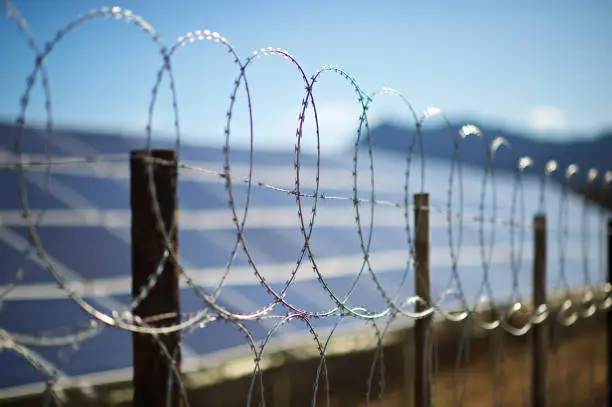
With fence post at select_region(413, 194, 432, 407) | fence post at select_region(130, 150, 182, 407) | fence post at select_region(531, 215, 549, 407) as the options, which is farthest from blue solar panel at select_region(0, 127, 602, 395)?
fence post at select_region(130, 150, 182, 407)

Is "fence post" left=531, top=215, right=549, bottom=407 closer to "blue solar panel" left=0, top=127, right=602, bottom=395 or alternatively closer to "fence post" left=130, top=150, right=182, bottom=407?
"blue solar panel" left=0, top=127, right=602, bottom=395

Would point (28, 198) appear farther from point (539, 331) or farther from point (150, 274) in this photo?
point (150, 274)

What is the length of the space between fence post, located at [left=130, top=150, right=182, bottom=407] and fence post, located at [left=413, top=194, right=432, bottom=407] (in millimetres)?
2049

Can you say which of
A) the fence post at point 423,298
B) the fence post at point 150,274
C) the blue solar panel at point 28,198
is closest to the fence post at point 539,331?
the fence post at point 423,298

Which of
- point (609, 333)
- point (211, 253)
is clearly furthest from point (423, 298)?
point (609, 333)

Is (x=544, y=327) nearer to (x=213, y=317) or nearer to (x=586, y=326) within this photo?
(x=586, y=326)

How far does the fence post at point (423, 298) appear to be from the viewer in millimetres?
4227

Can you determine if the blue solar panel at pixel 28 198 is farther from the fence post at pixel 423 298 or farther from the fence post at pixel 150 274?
the fence post at pixel 150 274

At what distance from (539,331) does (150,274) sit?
4.43 metres

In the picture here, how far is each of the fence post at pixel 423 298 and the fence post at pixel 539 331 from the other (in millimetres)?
2125

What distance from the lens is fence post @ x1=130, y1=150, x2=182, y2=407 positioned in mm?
2391

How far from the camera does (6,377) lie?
4348mm

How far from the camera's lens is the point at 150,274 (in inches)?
94.5

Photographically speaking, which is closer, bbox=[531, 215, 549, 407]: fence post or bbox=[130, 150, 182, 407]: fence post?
bbox=[130, 150, 182, 407]: fence post
